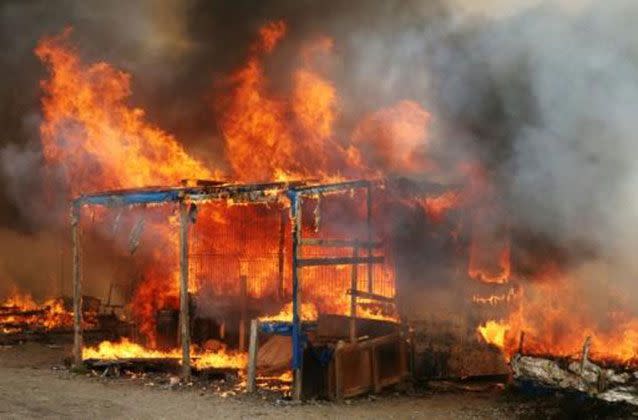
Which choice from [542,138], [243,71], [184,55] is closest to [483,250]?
[542,138]

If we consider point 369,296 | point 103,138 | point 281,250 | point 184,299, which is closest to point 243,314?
point 281,250

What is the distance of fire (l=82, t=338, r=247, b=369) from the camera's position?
16812mm

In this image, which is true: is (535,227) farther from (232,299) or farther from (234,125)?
(234,125)

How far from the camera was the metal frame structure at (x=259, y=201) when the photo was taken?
13.3 m

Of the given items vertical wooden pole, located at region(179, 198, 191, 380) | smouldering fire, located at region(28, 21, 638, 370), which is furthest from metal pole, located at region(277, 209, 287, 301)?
vertical wooden pole, located at region(179, 198, 191, 380)

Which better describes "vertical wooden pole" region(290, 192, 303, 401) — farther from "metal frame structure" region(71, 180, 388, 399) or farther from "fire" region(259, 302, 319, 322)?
"fire" region(259, 302, 319, 322)

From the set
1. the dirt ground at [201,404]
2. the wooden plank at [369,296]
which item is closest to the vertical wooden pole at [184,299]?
the dirt ground at [201,404]

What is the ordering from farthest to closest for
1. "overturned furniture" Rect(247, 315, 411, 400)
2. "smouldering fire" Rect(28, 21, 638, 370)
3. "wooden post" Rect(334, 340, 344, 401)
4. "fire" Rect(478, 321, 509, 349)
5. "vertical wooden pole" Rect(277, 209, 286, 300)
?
"vertical wooden pole" Rect(277, 209, 286, 300), "smouldering fire" Rect(28, 21, 638, 370), "fire" Rect(478, 321, 509, 349), "overturned furniture" Rect(247, 315, 411, 400), "wooden post" Rect(334, 340, 344, 401)

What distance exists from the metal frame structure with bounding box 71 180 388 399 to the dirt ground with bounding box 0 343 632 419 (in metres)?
0.96

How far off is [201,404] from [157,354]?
5.75m

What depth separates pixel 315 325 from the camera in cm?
1363

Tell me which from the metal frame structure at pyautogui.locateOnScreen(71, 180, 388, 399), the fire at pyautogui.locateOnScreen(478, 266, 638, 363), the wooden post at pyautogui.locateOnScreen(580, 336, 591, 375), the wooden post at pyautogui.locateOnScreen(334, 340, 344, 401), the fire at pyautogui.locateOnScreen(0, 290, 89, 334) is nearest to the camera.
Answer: the wooden post at pyautogui.locateOnScreen(580, 336, 591, 375)

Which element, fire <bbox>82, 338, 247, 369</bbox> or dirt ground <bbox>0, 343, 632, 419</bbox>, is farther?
fire <bbox>82, 338, 247, 369</bbox>

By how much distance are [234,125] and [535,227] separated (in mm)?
11845
